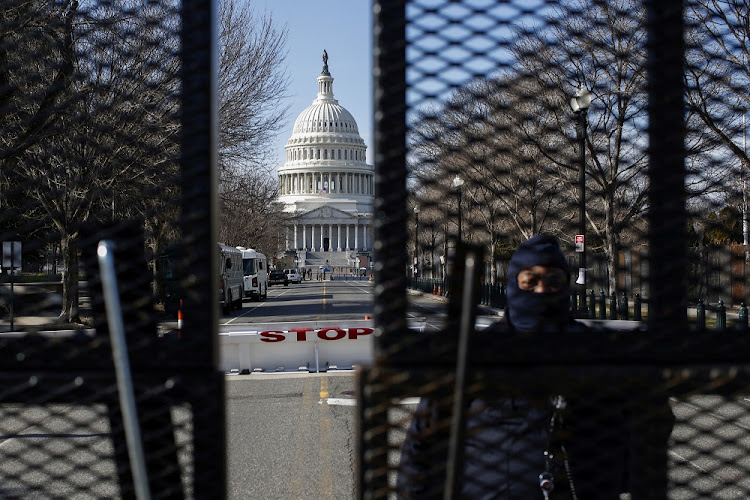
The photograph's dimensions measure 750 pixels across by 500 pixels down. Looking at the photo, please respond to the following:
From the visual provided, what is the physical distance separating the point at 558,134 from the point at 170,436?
39.3 inches

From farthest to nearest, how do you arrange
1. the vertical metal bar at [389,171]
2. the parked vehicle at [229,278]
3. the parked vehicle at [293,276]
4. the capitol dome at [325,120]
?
the capitol dome at [325,120] < the parked vehicle at [293,276] < the parked vehicle at [229,278] < the vertical metal bar at [389,171]

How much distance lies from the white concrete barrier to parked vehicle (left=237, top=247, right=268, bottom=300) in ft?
102

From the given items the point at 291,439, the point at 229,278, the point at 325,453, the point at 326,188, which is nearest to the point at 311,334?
the point at 291,439

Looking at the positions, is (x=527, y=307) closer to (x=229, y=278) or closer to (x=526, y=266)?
(x=526, y=266)

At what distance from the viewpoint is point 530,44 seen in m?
1.66

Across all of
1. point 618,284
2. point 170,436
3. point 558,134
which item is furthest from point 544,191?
point 170,436

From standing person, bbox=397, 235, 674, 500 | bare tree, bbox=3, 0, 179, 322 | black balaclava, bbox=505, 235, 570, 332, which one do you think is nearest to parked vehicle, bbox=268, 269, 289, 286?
black balaclava, bbox=505, 235, 570, 332

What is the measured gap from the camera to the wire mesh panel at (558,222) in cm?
138

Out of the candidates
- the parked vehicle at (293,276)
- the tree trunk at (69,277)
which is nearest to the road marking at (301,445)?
the tree trunk at (69,277)

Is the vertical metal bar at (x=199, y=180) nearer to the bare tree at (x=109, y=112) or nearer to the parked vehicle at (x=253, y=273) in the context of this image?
the bare tree at (x=109, y=112)

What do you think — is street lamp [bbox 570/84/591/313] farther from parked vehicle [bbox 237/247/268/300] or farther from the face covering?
parked vehicle [bbox 237/247/268/300]

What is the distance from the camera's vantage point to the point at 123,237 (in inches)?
59.8

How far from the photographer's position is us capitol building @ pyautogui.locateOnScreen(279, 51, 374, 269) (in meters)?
129

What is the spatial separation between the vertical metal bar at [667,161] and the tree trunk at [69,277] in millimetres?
1067
